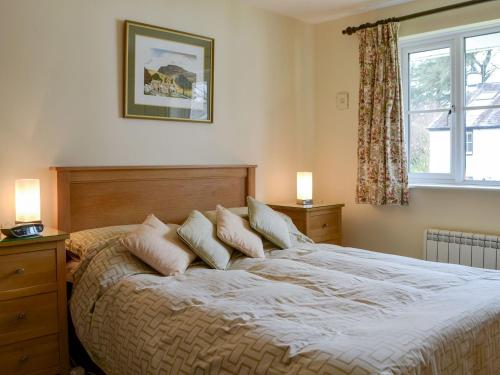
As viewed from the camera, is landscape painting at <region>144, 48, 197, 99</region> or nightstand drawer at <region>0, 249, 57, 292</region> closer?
nightstand drawer at <region>0, 249, 57, 292</region>

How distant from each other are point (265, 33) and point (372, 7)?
0.90 metres

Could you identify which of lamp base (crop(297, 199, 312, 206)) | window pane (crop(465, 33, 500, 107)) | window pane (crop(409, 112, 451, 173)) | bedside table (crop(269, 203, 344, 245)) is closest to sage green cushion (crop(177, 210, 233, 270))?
bedside table (crop(269, 203, 344, 245))

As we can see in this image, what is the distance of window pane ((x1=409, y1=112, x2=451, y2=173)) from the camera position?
3.63 metres

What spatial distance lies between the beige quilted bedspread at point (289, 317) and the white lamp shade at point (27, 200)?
0.42 metres

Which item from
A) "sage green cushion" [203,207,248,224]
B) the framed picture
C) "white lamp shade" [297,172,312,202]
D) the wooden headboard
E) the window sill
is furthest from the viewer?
"white lamp shade" [297,172,312,202]

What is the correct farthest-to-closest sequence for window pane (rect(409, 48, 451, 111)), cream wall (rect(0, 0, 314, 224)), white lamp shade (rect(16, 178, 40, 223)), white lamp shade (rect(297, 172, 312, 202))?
white lamp shade (rect(297, 172, 312, 202)), window pane (rect(409, 48, 451, 111)), cream wall (rect(0, 0, 314, 224)), white lamp shade (rect(16, 178, 40, 223))

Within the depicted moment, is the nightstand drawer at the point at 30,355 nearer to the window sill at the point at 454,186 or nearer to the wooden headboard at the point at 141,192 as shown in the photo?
the wooden headboard at the point at 141,192

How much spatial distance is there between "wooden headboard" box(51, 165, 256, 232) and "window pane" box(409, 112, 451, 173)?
136cm

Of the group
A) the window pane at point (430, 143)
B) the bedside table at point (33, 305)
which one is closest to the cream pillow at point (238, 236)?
the bedside table at point (33, 305)

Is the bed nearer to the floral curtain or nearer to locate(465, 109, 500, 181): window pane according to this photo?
the floral curtain

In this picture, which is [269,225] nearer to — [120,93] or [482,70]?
[120,93]

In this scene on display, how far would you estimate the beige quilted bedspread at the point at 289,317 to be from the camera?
150 centimetres

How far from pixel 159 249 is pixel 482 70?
8.82 feet

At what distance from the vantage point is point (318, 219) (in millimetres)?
3766
